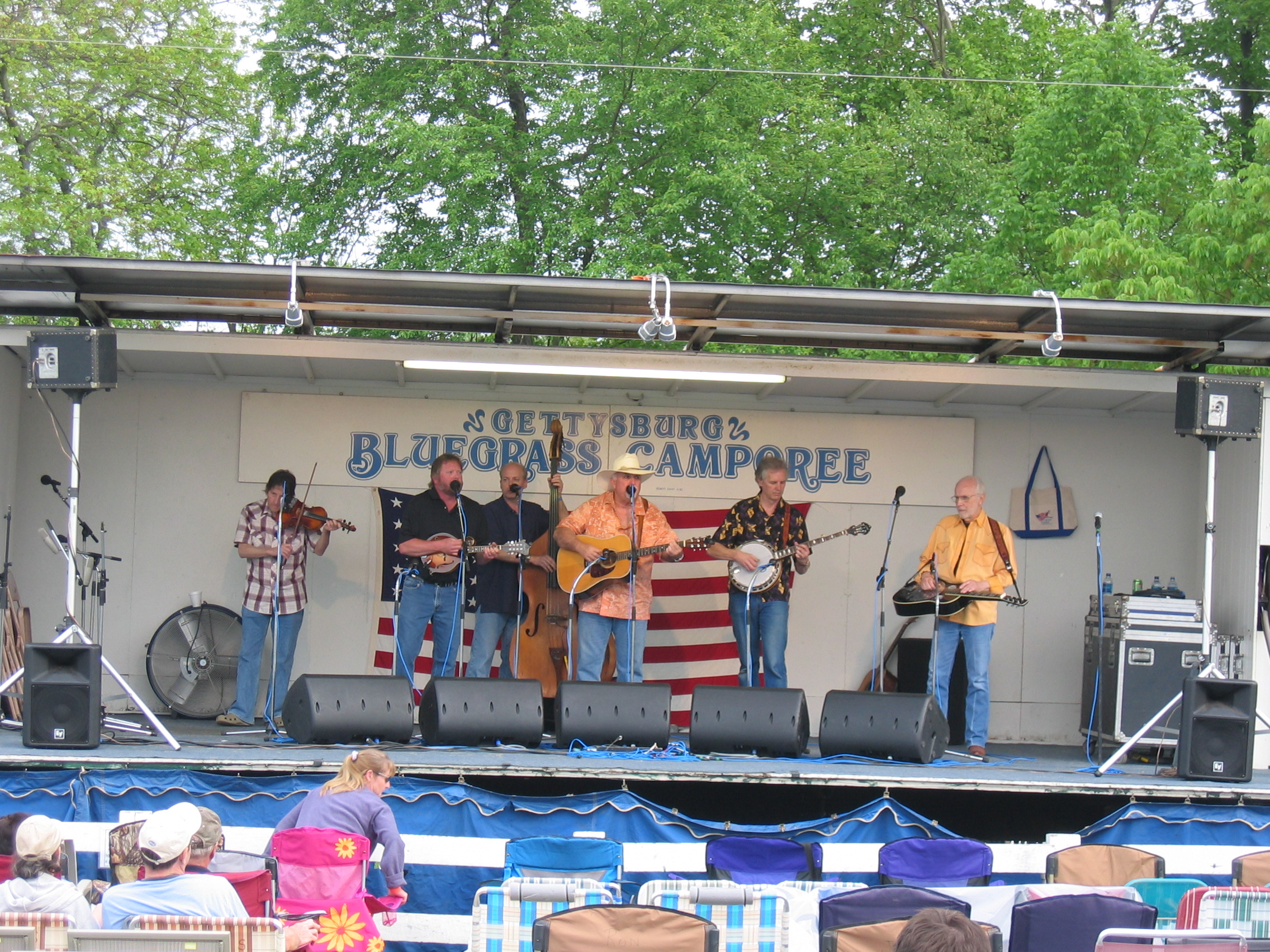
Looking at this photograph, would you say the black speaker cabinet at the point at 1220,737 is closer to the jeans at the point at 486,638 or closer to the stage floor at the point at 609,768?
the stage floor at the point at 609,768

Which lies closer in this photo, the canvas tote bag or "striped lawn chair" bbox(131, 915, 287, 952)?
"striped lawn chair" bbox(131, 915, 287, 952)

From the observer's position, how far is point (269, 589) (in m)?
7.65

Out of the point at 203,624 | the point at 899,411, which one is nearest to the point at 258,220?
the point at 203,624

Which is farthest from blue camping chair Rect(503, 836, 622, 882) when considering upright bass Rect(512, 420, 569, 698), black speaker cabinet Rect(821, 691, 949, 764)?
upright bass Rect(512, 420, 569, 698)

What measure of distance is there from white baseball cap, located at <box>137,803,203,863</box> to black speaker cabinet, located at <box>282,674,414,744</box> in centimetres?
276

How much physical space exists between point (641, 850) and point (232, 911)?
7.72 ft

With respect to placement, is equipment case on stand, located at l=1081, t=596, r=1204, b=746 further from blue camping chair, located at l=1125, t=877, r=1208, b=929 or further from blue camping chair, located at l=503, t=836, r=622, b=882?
blue camping chair, located at l=503, t=836, r=622, b=882

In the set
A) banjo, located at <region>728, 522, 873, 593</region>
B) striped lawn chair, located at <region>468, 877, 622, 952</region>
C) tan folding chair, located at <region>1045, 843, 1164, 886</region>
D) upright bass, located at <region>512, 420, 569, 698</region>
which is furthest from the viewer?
upright bass, located at <region>512, 420, 569, 698</region>

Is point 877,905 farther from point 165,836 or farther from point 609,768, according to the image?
point 609,768

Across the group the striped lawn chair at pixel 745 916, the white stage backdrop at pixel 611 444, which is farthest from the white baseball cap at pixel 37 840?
the white stage backdrop at pixel 611 444

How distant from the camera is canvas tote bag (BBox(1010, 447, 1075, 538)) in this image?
8.70 metres

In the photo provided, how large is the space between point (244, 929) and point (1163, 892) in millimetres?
3170

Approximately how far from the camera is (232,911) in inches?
147

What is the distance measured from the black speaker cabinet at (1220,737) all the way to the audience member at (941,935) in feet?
14.0
